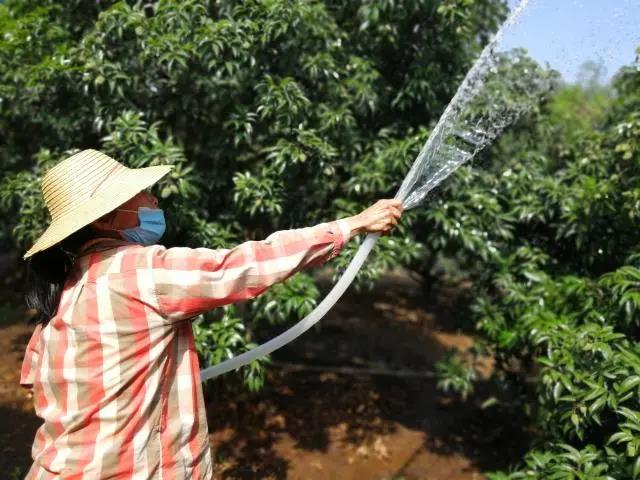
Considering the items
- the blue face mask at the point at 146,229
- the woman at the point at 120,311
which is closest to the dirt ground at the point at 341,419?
the woman at the point at 120,311

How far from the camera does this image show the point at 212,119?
3.87 metres

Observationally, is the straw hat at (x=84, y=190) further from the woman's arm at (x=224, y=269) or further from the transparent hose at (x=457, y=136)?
the transparent hose at (x=457, y=136)

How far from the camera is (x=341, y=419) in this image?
5.02m

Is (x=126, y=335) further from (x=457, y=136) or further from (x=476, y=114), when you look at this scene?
(x=476, y=114)

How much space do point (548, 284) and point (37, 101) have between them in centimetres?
368

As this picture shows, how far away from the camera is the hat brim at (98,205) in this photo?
5.19 ft

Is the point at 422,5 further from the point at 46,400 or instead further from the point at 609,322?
the point at 46,400

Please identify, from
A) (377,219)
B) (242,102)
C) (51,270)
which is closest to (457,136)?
(377,219)

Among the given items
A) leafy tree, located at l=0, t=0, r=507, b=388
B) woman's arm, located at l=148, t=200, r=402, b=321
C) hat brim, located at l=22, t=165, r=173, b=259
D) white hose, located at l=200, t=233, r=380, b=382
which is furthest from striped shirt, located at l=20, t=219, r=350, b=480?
leafy tree, located at l=0, t=0, r=507, b=388

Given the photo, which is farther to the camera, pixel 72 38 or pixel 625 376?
pixel 72 38

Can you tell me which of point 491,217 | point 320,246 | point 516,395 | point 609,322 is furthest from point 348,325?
point 320,246

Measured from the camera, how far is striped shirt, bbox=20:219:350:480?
1.57m

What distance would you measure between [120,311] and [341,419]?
3809 millimetres

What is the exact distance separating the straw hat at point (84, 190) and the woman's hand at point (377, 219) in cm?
65
